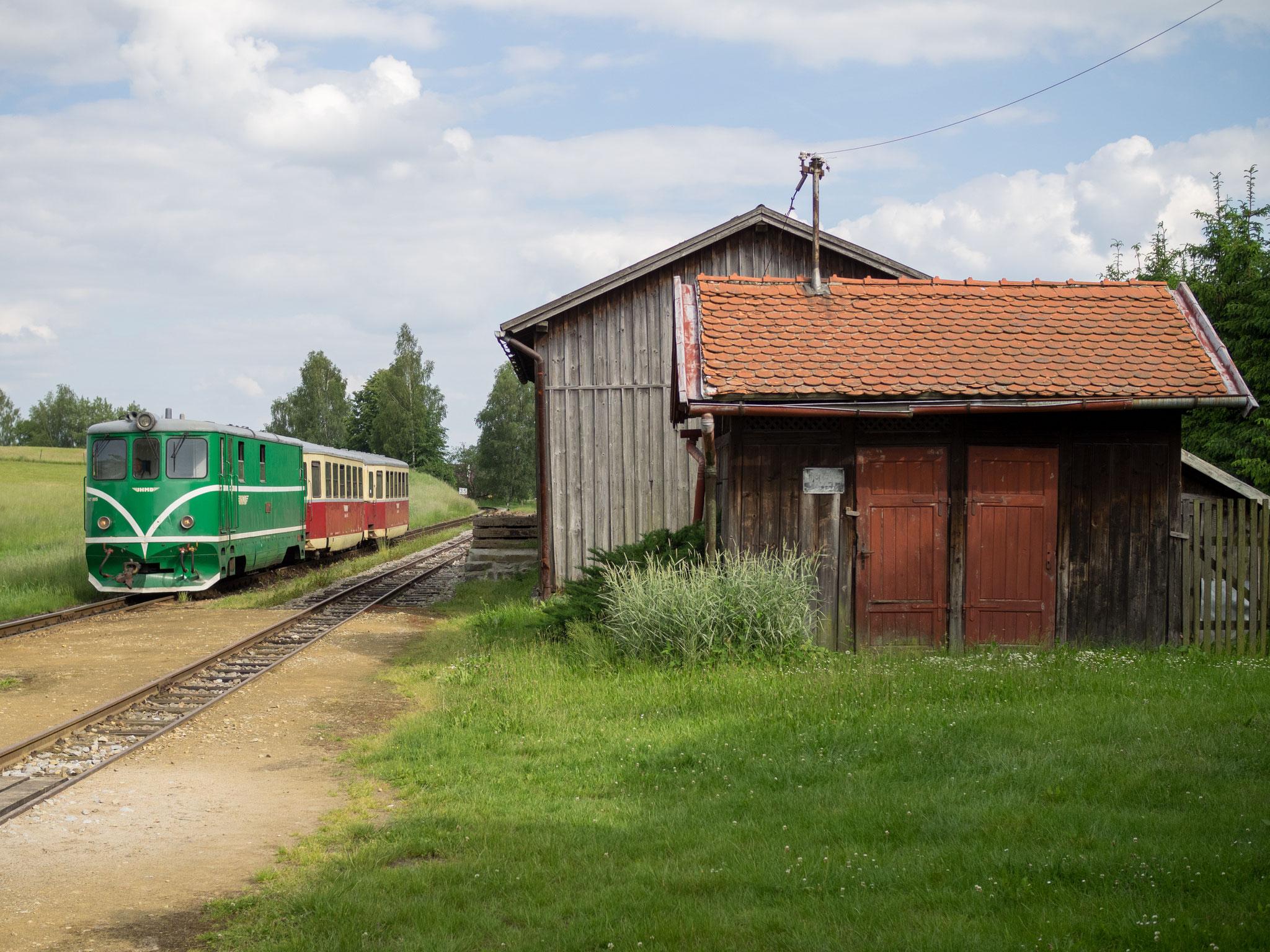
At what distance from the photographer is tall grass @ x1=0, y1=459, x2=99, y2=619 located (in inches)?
666

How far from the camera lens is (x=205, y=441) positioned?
17.2 metres

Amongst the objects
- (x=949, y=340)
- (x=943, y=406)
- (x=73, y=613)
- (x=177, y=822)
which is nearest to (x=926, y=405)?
(x=943, y=406)

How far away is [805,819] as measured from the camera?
18.2 feet

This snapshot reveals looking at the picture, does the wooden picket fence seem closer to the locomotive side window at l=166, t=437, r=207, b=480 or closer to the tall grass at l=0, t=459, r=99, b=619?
the locomotive side window at l=166, t=437, r=207, b=480

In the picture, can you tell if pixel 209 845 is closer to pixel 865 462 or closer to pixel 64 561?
pixel 865 462

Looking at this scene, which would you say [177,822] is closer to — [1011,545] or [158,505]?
[1011,545]

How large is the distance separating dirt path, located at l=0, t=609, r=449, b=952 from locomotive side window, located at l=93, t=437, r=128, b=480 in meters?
7.57

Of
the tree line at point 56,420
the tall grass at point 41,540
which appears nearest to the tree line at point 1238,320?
the tall grass at point 41,540

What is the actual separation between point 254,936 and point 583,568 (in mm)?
7684

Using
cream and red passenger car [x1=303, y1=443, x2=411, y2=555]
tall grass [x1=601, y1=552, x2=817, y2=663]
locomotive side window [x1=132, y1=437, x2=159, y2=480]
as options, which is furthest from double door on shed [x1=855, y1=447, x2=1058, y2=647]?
cream and red passenger car [x1=303, y1=443, x2=411, y2=555]

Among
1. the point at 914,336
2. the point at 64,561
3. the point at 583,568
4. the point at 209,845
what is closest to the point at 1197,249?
the point at 914,336

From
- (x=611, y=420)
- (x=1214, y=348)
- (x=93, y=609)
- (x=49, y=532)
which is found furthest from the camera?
(x=49, y=532)

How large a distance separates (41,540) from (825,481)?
23.7 meters

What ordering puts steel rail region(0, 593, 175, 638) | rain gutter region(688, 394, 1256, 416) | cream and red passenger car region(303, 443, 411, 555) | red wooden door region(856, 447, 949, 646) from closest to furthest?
1. rain gutter region(688, 394, 1256, 416)
2. red wooden door region(856, 447, 949, 646)
3. steel rail region(0, 593, 175, 638)
4. cream and red passenger car region(303, 443, 411, 555)
